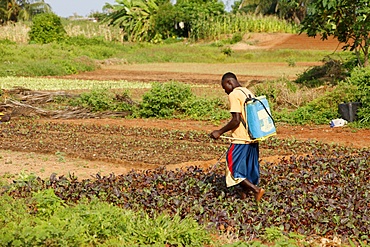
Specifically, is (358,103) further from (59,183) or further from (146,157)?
(59,183)

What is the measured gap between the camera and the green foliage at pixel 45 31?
3791cm

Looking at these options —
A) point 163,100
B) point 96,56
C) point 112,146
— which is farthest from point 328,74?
point 96,56

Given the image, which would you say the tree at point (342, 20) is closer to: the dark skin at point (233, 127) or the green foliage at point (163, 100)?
the green foliage at point (163, 100)

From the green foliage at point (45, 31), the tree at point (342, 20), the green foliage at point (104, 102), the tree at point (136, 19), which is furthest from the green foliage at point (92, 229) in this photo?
the tree at point (136, 19)

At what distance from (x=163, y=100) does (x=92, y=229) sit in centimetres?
830

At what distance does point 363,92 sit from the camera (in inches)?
498

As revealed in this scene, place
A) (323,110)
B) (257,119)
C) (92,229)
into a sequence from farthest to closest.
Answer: (323,110), (257,119), (92,229)

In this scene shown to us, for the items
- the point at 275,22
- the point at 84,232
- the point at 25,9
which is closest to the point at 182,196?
the point at 84,232

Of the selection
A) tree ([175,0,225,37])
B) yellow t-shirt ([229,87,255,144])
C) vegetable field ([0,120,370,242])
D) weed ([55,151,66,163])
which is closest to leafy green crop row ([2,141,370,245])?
vegetable field ([0,120,370,242])

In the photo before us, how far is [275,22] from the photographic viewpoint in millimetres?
45438

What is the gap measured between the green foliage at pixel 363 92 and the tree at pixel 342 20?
2523 millimetres

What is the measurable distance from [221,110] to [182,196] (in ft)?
24.1

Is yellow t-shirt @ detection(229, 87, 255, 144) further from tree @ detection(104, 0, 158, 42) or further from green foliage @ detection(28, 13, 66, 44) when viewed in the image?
tree @ detection(104, 0, 158, 42)

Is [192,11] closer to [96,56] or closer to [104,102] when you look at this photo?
[96,56]
